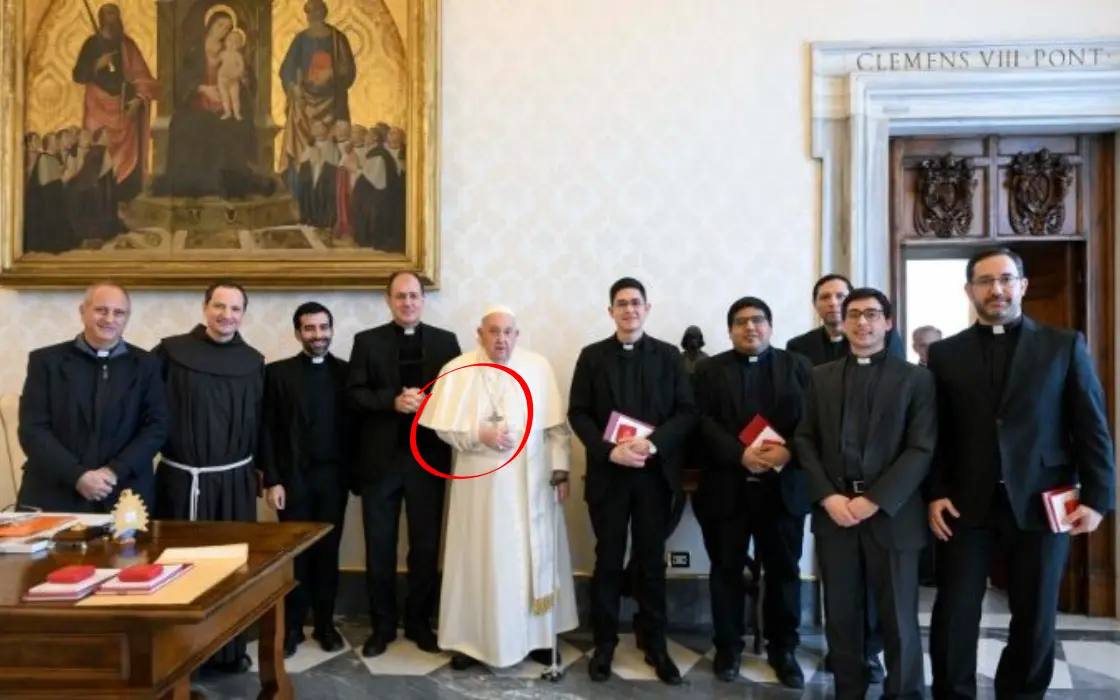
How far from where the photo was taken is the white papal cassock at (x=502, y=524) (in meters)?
3.95

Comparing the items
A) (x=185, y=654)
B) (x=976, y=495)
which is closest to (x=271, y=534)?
(x=185, y=654)

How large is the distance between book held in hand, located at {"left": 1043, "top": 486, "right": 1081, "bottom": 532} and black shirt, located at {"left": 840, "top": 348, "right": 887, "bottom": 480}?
707 millimetres

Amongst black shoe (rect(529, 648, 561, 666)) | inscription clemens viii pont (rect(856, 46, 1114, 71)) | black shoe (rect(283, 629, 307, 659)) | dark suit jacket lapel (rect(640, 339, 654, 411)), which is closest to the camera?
dark suit jacket lapel (rect(640, 339, 654, 411))

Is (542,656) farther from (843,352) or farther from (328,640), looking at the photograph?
(843,352)

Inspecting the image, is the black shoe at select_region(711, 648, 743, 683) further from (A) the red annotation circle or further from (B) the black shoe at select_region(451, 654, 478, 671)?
(A) the red annotation circle

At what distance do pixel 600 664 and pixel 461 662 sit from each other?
2.40 feet

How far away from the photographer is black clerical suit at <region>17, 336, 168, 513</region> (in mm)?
3543

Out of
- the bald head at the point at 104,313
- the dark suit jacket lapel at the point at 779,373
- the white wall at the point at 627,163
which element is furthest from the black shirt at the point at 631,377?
the bald head at the point at 104,313

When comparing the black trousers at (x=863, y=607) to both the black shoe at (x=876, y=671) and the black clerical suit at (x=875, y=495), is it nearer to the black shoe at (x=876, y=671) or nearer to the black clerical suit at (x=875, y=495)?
the black clerical suit at (x=875, y=495)

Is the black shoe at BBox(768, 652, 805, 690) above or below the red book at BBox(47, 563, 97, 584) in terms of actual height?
below

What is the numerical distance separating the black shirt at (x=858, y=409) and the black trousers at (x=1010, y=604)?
1.77 feet

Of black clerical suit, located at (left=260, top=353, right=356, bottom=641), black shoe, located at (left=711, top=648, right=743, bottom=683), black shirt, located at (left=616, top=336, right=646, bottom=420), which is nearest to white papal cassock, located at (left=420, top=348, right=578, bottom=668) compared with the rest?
black shirt, located at (left=616, top=336, right=646, bottom=420)

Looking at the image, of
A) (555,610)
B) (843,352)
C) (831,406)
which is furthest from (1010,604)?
(555,610)

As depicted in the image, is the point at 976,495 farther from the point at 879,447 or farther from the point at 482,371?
the point at 482,371
